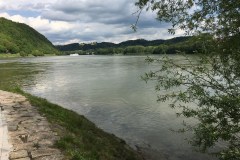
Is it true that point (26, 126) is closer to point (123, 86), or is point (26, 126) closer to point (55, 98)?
point (55, 98)

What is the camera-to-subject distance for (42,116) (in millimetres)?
14172

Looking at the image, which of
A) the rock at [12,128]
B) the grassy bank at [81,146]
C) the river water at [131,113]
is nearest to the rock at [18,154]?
the grassy bank at [81,146]

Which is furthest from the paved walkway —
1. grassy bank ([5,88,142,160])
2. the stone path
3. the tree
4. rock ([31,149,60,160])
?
the tree

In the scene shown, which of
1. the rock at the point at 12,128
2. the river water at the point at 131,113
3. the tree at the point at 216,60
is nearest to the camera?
the tree at the point at 216,60

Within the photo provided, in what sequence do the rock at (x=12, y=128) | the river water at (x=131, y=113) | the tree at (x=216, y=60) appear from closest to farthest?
the tree at (x=216, y=60) → the rock at (x=12, y=128) → the river water at (x=131, y=113)

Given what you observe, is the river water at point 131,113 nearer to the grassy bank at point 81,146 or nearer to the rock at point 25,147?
the grassy bank at point 81,146

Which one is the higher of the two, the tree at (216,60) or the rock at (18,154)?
the tree at (216,60)

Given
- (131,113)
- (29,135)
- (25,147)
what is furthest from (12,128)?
(131,113)

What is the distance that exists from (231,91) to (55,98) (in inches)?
937

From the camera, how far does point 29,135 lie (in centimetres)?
1083

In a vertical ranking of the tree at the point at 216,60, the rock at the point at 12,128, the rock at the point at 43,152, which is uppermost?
the tree at the point at 216,60

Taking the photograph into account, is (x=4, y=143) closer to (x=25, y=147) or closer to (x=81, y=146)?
(x=25, y=147)

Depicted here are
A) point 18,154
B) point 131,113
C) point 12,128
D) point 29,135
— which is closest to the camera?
point 18,154

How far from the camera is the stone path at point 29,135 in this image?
9.06 metres
